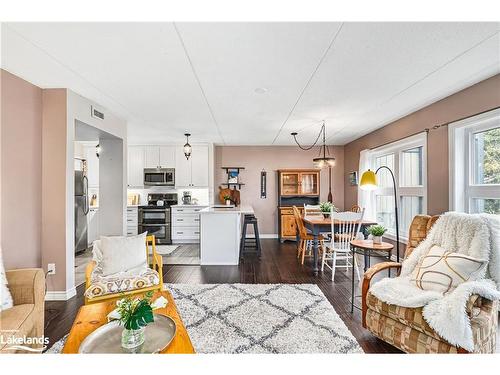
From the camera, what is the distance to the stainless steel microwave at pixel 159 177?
20.4 feet

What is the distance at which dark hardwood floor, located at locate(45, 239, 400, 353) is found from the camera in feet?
7.38

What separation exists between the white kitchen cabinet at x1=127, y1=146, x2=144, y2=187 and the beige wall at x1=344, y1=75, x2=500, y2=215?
5.47 meters

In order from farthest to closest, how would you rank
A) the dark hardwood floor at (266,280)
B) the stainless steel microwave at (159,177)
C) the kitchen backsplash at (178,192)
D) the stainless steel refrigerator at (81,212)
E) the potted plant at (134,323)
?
the kitchen backsplash at (178,192)
the stainless steel microwave at (159,177)
the stainless steel refrigerator at (81,212)
the dark hardwood floor at (266,280)
the potted plant at (134,323)

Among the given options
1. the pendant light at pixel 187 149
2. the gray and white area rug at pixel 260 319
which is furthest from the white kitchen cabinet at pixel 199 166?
the gray and white area rug at pixel 260 319

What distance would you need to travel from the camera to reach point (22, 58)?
2.23 meters

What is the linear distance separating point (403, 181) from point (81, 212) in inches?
237

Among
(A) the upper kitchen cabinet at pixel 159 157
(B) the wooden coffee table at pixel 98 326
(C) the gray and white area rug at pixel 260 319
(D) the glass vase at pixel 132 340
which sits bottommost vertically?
(C) the gray and white area rug at pixel 260 319

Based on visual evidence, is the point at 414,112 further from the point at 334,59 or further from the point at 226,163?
the point at 226,163

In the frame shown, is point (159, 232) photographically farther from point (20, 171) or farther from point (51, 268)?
point (20, 171)

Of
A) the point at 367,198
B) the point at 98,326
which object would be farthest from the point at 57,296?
the point at 367,198

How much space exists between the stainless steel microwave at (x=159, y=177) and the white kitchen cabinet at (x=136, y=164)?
16 centimetres

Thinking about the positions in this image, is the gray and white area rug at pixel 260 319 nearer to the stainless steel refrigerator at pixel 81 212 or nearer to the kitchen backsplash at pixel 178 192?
the stainless steel refrigerator at pixel 81 212

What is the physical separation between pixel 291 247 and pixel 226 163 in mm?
2751
